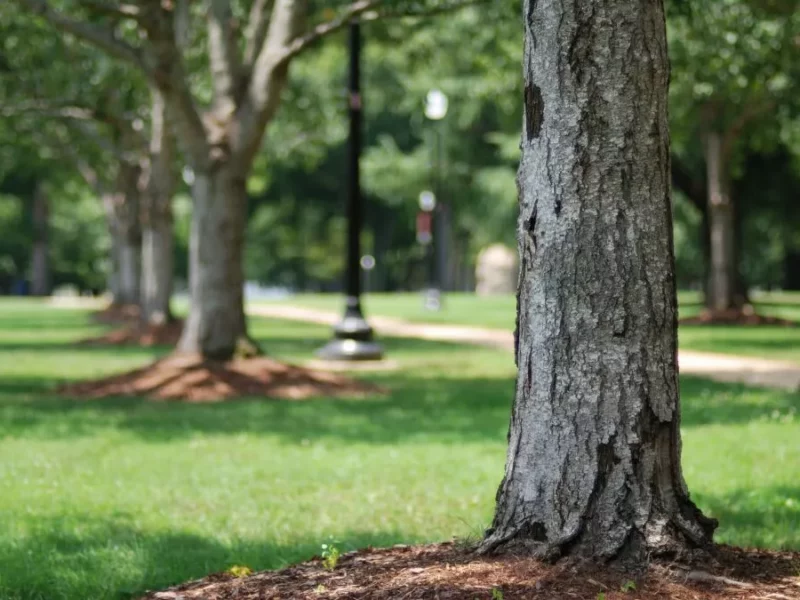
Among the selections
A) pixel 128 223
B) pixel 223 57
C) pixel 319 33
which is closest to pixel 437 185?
pixel 128 223

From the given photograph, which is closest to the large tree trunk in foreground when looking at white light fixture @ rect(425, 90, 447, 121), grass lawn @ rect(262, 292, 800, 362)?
grass lawn @ rect(262, 292, 800, 362)

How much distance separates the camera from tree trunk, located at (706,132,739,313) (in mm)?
28922

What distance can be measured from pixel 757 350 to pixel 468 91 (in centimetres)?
2070

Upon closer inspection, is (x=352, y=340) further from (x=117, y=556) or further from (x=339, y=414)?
(x=117, y=556)

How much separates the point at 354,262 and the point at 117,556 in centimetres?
1228

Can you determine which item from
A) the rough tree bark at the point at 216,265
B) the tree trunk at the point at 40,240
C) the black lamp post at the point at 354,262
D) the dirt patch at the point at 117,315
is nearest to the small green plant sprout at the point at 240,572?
the rough tree bark at the point at 216,265

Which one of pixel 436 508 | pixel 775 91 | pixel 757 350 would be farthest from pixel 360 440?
pixel 775 91

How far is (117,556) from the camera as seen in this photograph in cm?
591

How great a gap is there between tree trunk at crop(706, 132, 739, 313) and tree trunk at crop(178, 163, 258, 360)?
1704 centimetres

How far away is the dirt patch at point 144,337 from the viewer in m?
22.9

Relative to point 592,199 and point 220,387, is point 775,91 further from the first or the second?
point 592,199

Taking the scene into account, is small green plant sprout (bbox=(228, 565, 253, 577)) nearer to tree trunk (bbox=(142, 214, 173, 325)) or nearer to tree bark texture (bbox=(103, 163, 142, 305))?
tree trunk (bbox=(142, 214, 173, 325))

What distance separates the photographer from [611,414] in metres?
4.52

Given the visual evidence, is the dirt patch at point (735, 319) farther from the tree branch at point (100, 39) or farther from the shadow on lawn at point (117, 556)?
the shadow on lawn at point (117, 556)
